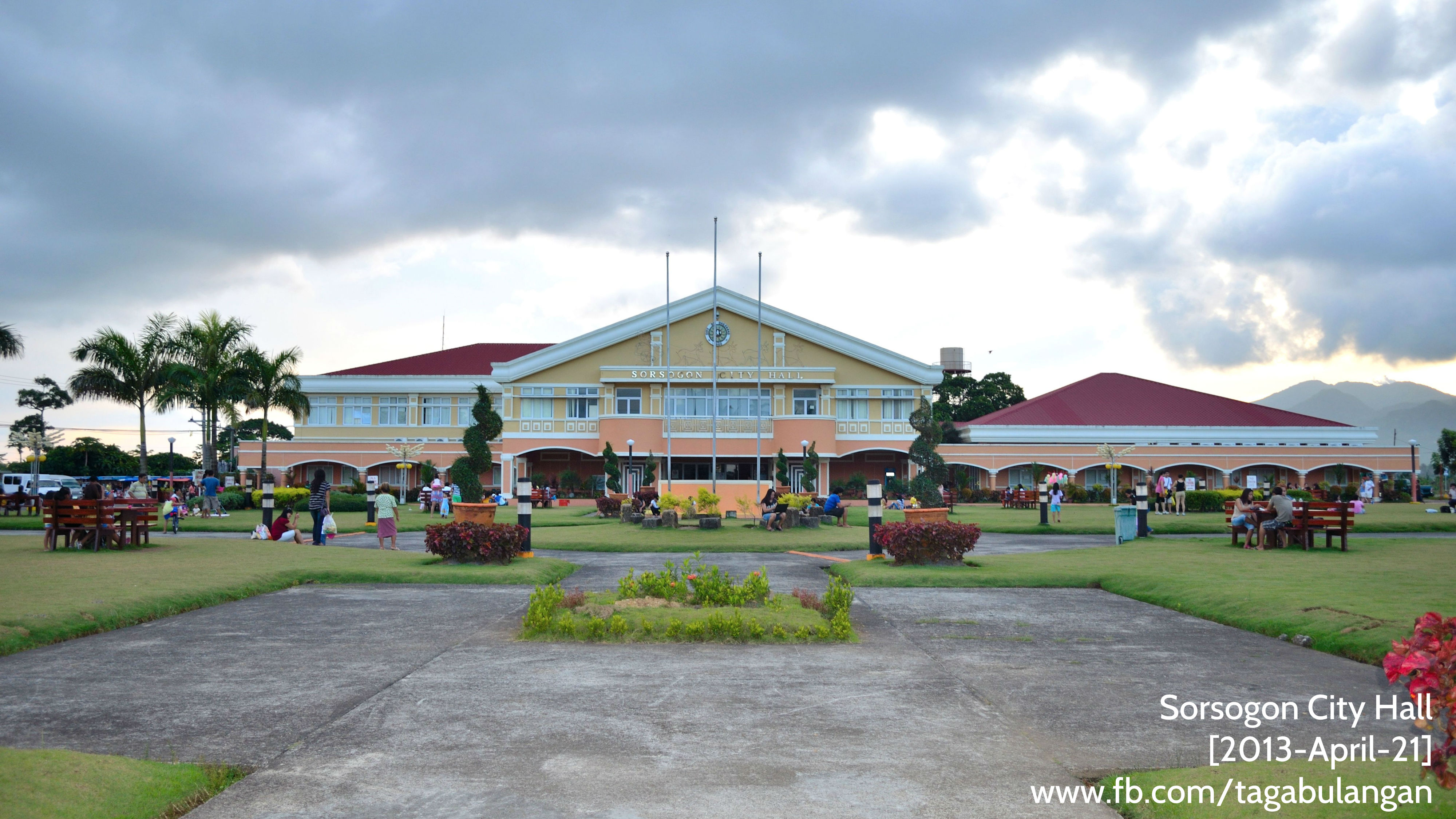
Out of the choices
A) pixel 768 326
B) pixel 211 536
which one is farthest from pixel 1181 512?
pixel 211 536

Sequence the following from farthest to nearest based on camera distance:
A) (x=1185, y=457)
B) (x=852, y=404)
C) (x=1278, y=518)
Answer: (x=852, y=404) → (x=1185, y=457) → (x=1278, y=518)

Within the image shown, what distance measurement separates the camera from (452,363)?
6006 cm

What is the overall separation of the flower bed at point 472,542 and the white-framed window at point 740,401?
36.1m

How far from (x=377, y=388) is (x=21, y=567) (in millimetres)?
43880

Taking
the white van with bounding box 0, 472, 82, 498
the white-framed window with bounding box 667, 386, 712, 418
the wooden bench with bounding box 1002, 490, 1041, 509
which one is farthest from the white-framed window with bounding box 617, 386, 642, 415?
the white van with bounding box 0, 472, 82, 498

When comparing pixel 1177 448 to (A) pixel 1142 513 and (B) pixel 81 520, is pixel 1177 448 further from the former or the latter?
(B) pixel 81 520

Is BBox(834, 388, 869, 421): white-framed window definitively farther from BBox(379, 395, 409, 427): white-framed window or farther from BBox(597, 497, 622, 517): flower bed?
BBox(379, 395, 409, 427): white-framed window

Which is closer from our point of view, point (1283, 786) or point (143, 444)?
point (1283, 786)

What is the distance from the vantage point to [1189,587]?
11898 millimetres

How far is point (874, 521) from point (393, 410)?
45.9 m

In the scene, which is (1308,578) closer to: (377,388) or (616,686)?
(616,686)

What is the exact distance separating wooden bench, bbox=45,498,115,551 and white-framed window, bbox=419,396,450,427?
39556 millimetres

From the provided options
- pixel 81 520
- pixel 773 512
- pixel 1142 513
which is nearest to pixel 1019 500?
pixel 1142 513

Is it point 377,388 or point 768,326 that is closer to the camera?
point 768,326
